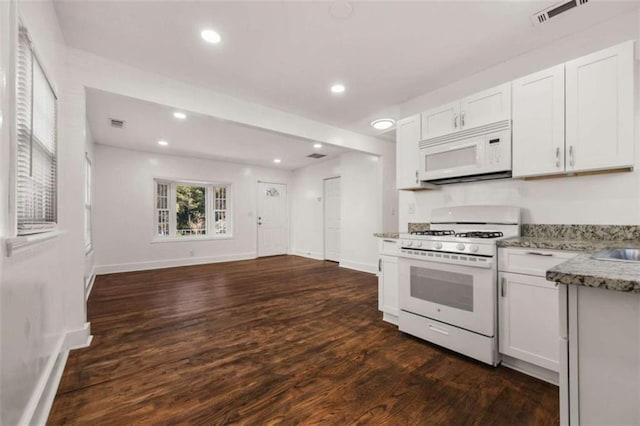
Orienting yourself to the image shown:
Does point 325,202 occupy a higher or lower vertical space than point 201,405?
higher

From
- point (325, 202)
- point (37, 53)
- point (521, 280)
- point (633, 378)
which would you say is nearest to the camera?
point (633, 378)

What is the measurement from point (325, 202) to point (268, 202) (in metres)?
1.70

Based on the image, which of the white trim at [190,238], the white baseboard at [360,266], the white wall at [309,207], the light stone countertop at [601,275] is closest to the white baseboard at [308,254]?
the white wall at [309,207]

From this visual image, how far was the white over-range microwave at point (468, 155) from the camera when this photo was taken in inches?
95.1

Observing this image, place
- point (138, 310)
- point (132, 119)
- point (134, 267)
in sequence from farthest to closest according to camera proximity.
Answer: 1. point (134, 267)
2. point (132, 119)
3. point (138, 310)

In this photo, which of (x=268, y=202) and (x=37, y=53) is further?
(x=268, y=202)

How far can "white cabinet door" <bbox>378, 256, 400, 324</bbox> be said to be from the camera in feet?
9.21

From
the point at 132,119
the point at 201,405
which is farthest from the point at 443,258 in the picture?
the point at 132,119

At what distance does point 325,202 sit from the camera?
23.0ft

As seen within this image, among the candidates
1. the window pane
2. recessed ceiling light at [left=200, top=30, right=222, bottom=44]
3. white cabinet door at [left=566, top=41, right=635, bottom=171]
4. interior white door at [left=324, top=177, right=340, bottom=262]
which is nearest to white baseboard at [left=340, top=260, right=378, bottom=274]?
interior white door at [left=324, top=177, right=340, bottom=262]

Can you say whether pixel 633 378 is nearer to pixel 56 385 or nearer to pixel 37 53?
pixel 56 385

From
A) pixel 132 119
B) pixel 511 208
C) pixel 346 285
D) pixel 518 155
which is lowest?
pixel 346 285

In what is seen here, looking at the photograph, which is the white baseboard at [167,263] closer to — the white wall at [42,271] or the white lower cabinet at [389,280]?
the white wall at [42,271]

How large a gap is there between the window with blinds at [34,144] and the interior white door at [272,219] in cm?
535
